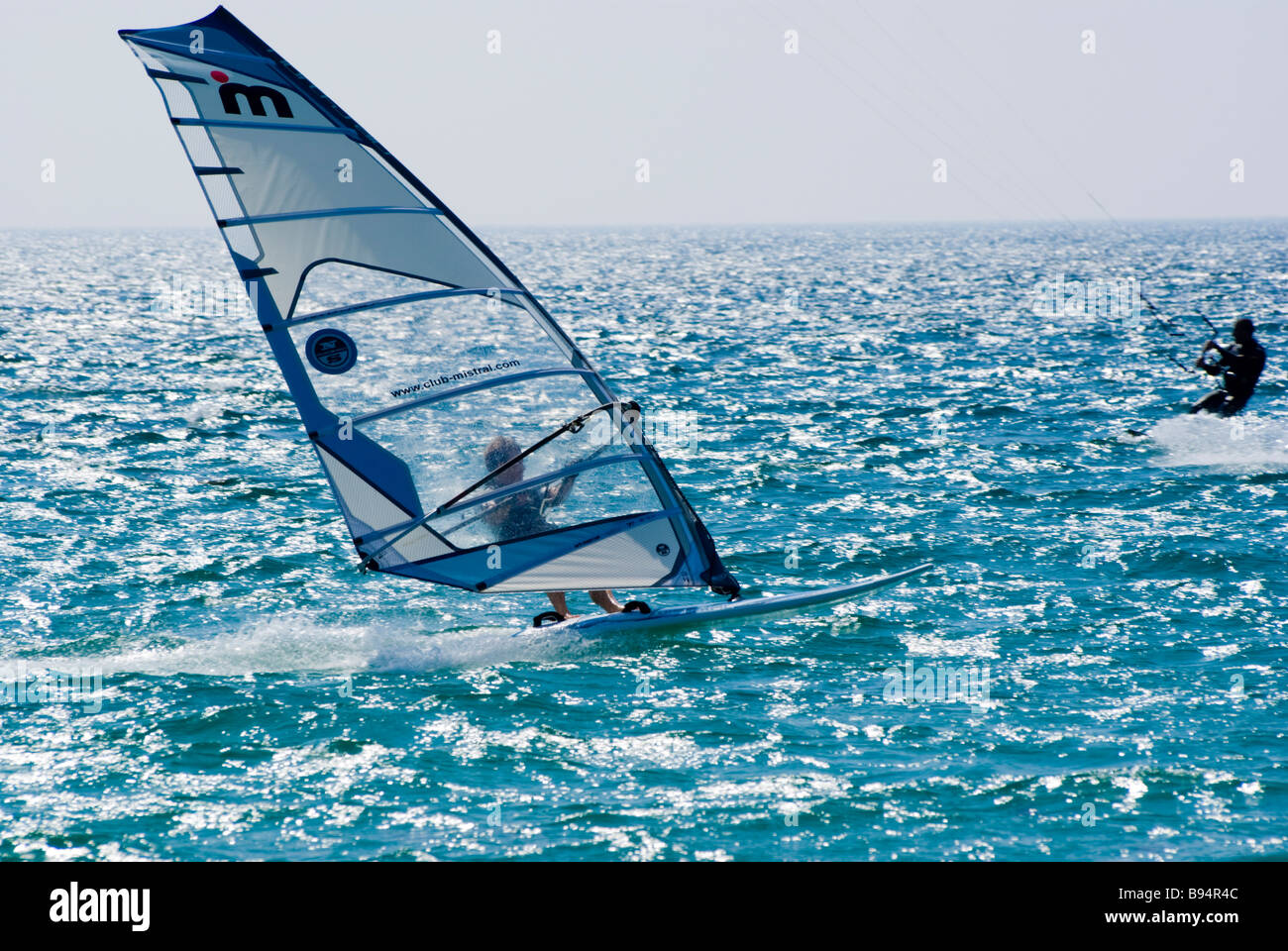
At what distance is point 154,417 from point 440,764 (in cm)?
1690

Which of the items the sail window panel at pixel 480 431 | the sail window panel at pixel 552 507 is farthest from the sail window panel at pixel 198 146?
the sail window panel at pixel 552 507

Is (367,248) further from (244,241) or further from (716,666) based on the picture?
(716,666)

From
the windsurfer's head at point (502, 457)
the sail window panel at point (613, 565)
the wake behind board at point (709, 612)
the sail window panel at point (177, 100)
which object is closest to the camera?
the sail window panel at point (177, 100)

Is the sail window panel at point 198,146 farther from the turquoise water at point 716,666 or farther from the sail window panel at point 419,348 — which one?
the turquoise water at point 716,666

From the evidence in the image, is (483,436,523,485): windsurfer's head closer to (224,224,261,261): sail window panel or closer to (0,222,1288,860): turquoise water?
(0,222,1288,860): turquoise water

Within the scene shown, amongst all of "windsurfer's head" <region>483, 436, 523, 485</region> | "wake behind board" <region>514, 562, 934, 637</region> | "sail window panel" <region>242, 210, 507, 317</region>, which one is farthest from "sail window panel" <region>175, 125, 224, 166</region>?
"wake behind board" <region>514, 562, 934, 637</region>

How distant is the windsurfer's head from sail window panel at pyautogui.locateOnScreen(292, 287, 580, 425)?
1.71ft

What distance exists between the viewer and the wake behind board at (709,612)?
10.6 m

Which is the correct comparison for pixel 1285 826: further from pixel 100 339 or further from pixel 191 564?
pixel 100 339

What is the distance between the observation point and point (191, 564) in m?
13.2

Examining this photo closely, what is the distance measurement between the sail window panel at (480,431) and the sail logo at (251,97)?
2337mm

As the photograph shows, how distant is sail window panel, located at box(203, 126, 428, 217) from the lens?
9141 mm

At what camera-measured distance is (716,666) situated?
10227 mm

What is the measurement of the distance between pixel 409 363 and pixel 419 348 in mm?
137
